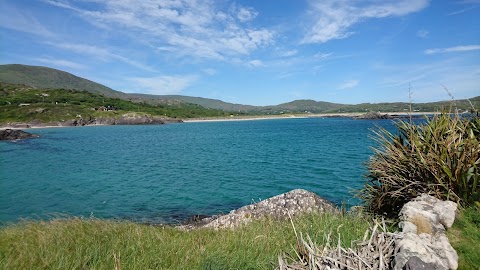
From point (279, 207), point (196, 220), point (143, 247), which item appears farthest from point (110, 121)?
point (143, 247)

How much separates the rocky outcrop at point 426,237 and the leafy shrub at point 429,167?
3.50ft

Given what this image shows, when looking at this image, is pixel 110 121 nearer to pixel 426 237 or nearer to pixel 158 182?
pixel 158 182

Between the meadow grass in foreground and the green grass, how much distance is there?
190 centimetres

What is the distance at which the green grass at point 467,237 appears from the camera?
563cm

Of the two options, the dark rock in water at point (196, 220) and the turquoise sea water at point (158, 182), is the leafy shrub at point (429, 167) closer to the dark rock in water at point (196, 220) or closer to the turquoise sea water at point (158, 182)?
the turquoise sea water at point (158, 182)

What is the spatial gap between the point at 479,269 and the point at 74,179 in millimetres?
35903

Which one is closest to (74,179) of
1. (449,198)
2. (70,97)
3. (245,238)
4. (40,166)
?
(40,166)

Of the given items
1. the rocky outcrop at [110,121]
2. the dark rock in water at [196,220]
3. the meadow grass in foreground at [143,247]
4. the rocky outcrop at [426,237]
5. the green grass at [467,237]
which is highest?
the rocky outcrop at [426,237]

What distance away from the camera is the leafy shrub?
339 inches

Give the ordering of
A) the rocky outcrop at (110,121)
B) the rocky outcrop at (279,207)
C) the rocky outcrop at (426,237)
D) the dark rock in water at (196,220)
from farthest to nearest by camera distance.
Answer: the rocky outcrop at (110,121) < the dark rock in water at (196,220) < the rocky outcrop at (279,207) < the rocky outcrop at (426,237)

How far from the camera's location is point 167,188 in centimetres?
2909

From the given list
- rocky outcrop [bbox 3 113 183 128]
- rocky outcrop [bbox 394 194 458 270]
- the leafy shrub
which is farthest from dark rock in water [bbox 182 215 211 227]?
rocky outcrop [bbox 3 113 183 128]

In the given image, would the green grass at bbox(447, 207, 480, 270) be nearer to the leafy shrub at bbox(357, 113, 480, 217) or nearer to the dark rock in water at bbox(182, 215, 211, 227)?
the leafy shrub at bbox(357, 113, 480, 217)

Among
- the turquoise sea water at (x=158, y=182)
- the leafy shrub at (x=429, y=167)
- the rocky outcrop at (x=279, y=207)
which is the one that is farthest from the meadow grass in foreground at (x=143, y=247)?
the turquoise sea water at (x=158, y=182)
